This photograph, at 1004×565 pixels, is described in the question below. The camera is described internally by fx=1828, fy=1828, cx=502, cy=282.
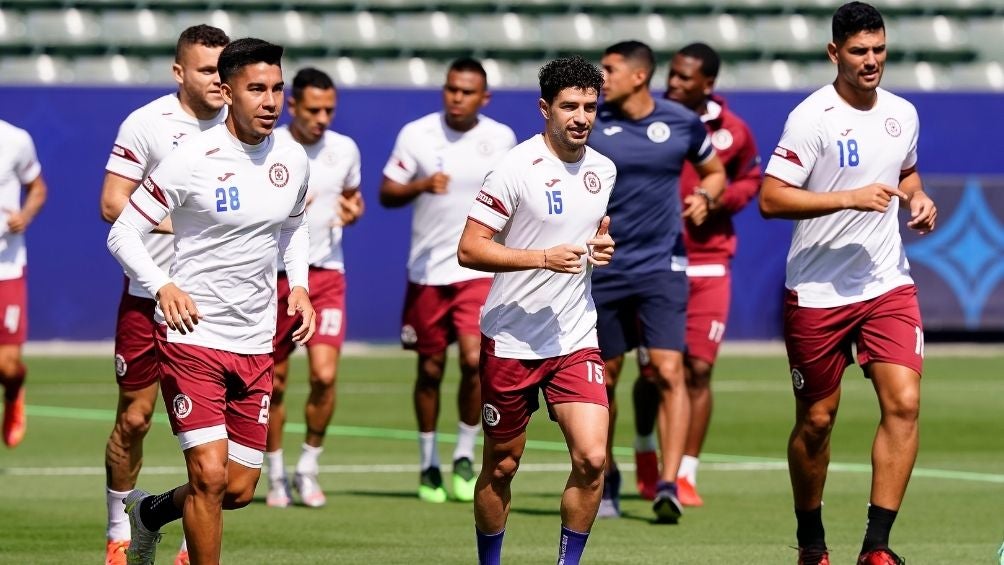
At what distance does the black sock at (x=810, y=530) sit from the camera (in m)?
8.37

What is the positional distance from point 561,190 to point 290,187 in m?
1.16

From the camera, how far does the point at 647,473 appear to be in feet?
37.3

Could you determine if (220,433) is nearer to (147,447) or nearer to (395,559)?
(395,559)

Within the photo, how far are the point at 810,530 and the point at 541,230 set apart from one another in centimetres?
193

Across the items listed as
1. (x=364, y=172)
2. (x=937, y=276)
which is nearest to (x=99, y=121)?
(x=364, y=172)

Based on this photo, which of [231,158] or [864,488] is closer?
[231,158]

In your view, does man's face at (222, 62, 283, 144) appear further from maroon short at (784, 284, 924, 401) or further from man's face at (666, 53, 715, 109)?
man's face at (666, 53, 715, 109)

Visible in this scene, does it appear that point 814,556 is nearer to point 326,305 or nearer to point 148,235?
point 148,235

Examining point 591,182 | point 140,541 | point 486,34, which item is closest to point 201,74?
point 591,182

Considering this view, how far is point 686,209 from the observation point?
35.5ft

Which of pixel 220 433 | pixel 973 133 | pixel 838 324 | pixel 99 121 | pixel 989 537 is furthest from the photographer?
pixel 973 133

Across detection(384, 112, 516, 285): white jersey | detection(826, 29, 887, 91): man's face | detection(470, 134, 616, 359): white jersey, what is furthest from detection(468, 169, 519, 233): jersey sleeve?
detection(384, 112, 516, 285): white jersey

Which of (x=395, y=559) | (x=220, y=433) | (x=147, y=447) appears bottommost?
(x=147, y=447)

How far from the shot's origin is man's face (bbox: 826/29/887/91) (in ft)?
27.3
